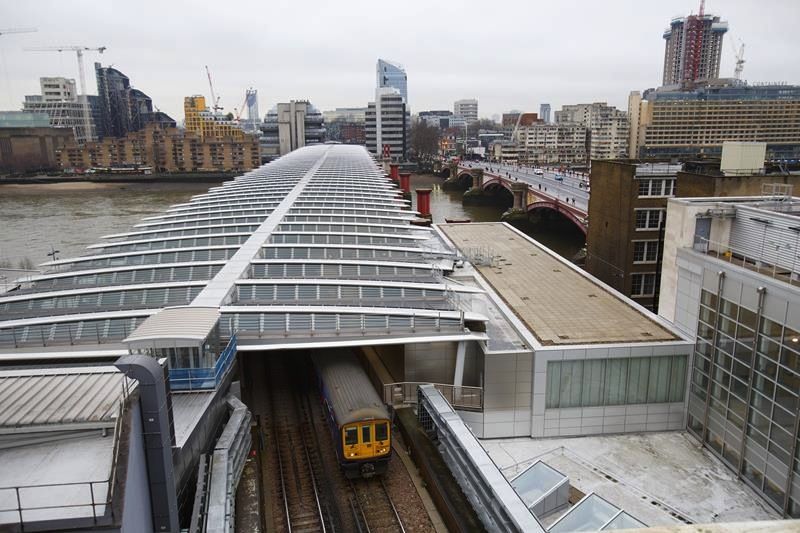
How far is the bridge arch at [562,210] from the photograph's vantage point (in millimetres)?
42897

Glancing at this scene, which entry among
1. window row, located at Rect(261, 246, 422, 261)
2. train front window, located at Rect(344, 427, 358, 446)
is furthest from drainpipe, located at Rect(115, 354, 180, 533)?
window row, located at Rect(261, 246, 422, 261)

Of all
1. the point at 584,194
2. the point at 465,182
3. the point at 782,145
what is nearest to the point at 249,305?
the point at 584,194

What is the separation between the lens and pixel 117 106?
17550 cm

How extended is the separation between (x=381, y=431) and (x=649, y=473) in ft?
20.7

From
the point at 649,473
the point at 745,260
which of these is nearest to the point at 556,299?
the point at 745,260

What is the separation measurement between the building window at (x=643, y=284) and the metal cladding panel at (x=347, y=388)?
1427 cm

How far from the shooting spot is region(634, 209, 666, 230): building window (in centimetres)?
2525

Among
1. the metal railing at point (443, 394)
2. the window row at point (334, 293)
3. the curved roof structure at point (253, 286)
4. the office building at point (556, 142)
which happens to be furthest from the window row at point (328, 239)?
the office building at point (556, 142)

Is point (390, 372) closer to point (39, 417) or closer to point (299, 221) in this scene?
point (299, 221)

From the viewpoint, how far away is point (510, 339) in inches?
643

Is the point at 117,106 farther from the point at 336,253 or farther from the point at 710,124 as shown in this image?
the point at 336,253

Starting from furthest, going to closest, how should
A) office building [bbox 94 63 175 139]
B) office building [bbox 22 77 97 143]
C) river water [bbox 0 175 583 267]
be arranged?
office building [bbox 94 63 175 139], office building [bbox 22 77 97 143], river water [bbox 0 175 583 267]

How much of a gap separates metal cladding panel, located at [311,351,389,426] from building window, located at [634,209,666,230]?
1455 centimetres

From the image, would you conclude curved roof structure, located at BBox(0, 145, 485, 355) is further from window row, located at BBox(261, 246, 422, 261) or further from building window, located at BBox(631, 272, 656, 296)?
building window, located at BBox(631, 272, 656, 296)
